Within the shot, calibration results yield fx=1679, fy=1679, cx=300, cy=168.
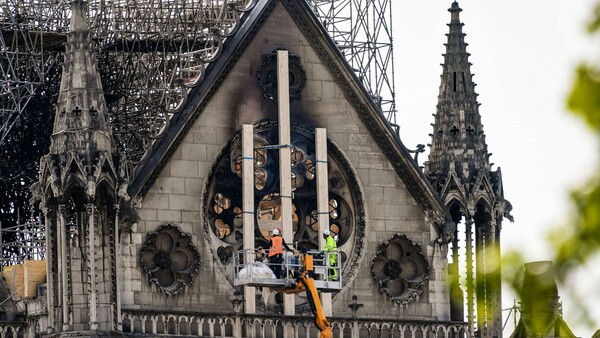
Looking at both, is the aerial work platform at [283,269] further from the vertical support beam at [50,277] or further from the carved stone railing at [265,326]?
the vertical support beam at [50,277]

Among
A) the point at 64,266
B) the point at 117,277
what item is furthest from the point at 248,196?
the point at 64,266

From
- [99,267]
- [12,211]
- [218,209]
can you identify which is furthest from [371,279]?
[12,211]

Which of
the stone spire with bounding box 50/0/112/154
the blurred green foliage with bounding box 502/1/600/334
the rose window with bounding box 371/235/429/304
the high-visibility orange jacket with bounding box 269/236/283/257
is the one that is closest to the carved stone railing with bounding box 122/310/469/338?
the rose window with bounding box 371/235/429/304

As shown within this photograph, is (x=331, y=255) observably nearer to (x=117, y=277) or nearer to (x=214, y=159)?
(x=214, y=159)

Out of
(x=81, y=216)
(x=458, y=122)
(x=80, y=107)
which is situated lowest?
(x=81, y=216)

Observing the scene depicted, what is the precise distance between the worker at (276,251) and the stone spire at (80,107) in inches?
145

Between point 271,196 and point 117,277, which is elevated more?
point 271,196

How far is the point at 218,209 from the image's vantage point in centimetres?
3534

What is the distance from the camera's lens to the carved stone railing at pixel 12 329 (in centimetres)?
3453

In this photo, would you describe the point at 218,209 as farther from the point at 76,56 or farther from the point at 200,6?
the point at 200,6

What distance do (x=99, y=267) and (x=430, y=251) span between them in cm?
813

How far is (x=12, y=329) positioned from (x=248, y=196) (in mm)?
5578

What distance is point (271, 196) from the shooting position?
35438mm

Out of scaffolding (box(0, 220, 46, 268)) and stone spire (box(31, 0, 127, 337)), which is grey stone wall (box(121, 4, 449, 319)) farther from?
scaffolding (box(0, 220, 46, 268))
